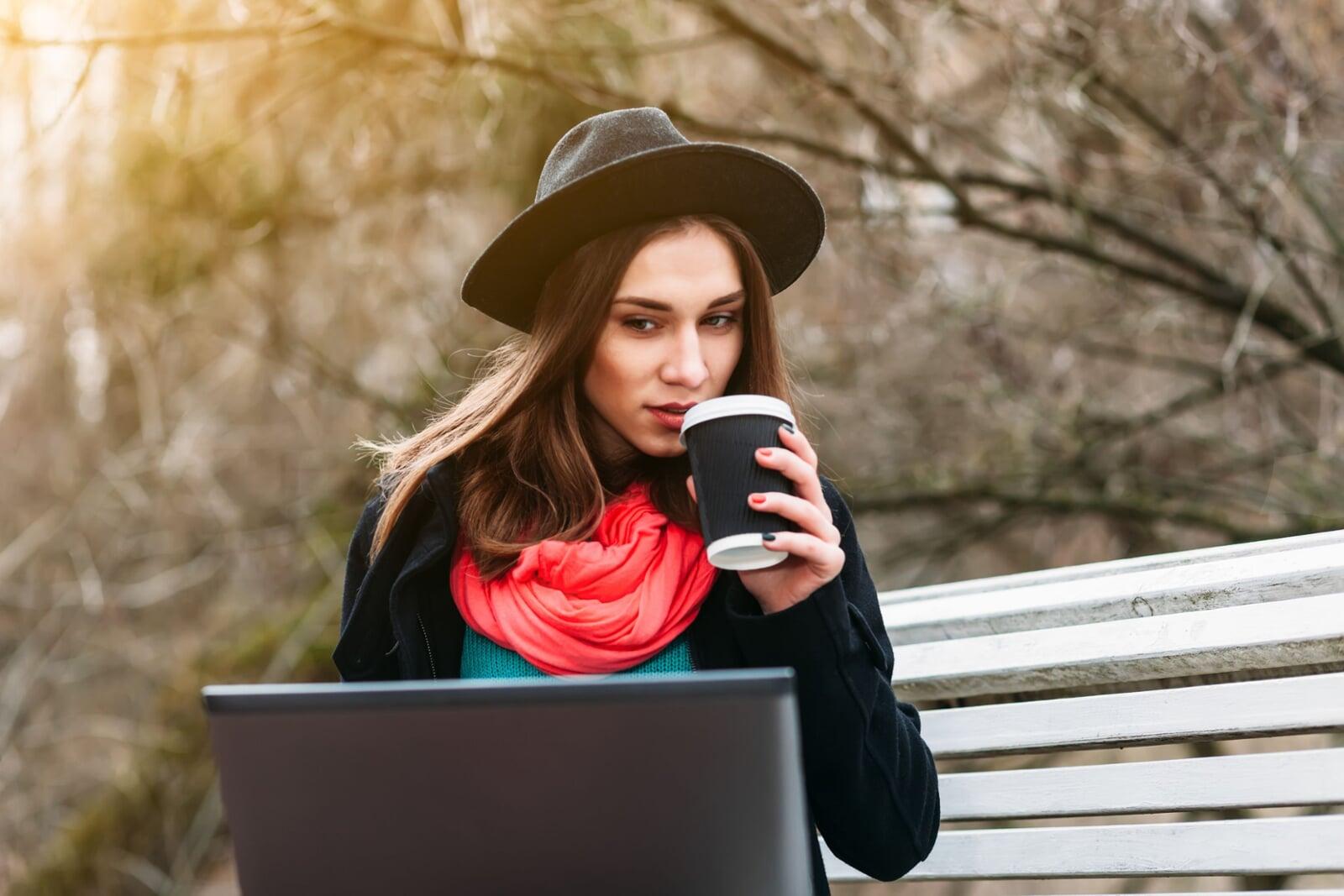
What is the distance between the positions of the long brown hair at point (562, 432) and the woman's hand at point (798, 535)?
0.28m

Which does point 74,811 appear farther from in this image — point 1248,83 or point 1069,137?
point 1248,83

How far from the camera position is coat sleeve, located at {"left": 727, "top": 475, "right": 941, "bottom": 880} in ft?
4.80

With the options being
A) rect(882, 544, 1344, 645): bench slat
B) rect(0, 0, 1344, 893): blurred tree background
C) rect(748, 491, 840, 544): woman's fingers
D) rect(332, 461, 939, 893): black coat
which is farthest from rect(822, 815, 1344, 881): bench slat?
rect(0, 0, 1344, 893): blurred tree background

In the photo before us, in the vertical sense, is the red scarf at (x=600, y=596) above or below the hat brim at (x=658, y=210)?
below

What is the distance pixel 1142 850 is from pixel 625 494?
2.57 feet

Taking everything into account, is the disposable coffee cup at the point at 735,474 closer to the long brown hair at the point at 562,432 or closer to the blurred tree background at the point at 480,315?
the long brown hair at the point at 562,432

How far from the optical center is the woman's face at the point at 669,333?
1.66 metres

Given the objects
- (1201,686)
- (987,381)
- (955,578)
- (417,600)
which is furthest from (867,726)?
(955,578)

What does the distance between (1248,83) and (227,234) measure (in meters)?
3.07

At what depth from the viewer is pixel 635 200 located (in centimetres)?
167

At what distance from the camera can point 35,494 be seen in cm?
534

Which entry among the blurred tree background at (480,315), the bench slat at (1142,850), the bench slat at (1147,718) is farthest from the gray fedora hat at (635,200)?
the blurred tree background at (480,315)

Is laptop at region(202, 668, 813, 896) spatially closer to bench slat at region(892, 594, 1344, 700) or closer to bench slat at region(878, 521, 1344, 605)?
bench slat at region(892, 594, 1344, 700)

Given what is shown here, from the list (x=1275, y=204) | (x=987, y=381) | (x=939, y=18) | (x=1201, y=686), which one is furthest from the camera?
(x=987, y=381)
